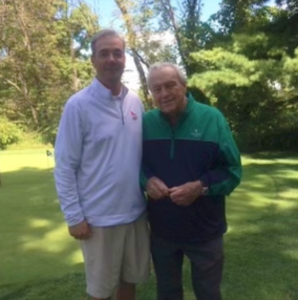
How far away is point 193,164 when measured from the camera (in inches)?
66.9

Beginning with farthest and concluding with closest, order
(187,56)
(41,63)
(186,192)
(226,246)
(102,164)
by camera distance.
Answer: (41,63), (187,56), (226,246), (102,164), (186,192)

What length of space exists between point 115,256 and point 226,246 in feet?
5.60

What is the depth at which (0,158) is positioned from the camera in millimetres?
11398

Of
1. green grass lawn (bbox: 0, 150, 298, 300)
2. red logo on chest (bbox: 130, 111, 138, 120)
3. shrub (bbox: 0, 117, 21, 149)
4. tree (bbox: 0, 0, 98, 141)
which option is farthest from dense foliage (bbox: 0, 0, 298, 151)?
red logo on chest (bbox: 130, 111, 138, 120)

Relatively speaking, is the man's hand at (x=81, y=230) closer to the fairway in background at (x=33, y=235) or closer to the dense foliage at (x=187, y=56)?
the fairway in background at (x=33, y=235)

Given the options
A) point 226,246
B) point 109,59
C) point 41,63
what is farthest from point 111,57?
point 41,63

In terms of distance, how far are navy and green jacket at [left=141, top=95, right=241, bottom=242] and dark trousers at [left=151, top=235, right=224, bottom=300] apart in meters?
0.04

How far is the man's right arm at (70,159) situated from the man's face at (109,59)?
0.17 m

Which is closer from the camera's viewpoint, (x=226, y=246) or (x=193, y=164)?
(x=193, y=164)

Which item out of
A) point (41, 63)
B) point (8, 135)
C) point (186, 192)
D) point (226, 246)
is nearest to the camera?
point (186, 192)

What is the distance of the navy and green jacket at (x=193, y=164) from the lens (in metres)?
1.70

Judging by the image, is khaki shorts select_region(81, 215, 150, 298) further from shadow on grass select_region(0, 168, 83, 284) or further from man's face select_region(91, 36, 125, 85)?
shadow on grass select_region(0, 168, 83, 284)

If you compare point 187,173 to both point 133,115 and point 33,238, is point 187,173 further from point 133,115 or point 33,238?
point 33,238

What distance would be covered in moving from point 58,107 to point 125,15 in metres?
4.47
